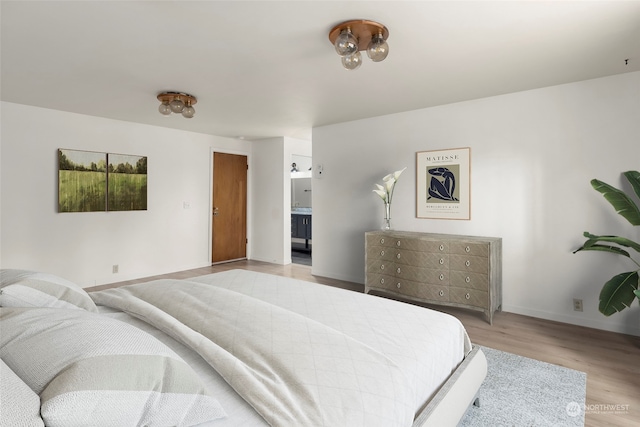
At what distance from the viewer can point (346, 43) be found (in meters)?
2.27

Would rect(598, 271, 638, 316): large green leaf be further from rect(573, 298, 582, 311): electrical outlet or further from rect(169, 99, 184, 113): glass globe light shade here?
rect(169, 99, 184, 113): glass globe light shade

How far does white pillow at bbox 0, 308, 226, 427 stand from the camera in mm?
793

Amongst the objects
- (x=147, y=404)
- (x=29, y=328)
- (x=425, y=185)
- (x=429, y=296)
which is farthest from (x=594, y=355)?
(x=29, y=328)

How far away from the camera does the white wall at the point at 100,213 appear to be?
410 centimetres

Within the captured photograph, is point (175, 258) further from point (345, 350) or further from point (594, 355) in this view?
point (594, 355)

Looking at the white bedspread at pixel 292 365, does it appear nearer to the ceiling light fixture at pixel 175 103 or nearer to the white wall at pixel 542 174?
the ceiling light fixture at pixel 175 103

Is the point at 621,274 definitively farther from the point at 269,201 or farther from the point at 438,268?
the point at 269,201

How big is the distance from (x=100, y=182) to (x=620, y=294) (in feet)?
19.3

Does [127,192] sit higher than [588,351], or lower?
higher

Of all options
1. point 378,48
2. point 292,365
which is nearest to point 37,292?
point 292,365

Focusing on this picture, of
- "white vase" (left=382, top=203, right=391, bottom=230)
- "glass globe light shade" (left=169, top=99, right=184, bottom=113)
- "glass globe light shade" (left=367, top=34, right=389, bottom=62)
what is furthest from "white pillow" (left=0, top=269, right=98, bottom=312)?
"white vase" (left=382, top=203, right=391, bottom=230)

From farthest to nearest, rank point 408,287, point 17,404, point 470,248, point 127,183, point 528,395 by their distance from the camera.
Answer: point 127,183
point 408,287
point 470,248
point 528,395
point 17,404

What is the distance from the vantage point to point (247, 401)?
1.06 metres

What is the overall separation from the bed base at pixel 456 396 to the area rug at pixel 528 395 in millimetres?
294
